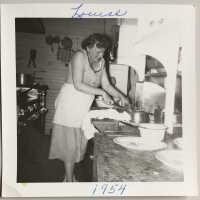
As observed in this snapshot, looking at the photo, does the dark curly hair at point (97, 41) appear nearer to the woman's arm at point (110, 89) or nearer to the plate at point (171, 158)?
the woman's arm at point (110, 89)

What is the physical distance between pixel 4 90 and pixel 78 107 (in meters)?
0.21

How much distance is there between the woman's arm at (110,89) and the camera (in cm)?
85

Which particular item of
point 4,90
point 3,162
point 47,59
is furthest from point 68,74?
point 3,162

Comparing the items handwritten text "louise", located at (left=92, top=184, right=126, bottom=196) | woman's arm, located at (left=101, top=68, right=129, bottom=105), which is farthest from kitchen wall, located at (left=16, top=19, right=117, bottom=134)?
handwritten text "louise", located at (left=92, top=184, right=126, bottom=196)

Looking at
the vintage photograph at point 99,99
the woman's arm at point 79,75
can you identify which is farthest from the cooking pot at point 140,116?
the woman's arm at point 79,75

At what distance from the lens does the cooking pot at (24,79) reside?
833 millimetres

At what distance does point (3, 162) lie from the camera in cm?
84

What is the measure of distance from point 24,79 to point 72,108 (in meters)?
0.16

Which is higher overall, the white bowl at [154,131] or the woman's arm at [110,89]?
the woman's arm at [110,89]

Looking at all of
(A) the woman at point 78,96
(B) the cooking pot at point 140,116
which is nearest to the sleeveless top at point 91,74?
(A) the woman at point 78,96

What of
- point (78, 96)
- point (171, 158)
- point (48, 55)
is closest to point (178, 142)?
point (171, 158)

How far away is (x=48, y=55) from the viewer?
83 cm

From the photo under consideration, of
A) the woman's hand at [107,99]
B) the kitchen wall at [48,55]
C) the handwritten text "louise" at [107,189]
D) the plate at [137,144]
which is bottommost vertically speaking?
the handwritten text "louise" at [107,189]

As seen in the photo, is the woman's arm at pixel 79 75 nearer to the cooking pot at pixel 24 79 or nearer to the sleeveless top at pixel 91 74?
the sleeveless top at pixel 91 74
